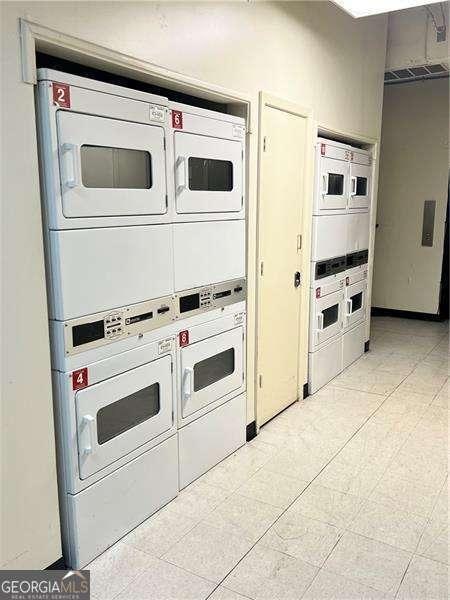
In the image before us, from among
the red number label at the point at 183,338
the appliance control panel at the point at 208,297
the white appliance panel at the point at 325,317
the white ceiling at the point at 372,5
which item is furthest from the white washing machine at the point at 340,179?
the red number label at the point at 183,338

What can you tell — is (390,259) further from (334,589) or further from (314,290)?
(334,589)

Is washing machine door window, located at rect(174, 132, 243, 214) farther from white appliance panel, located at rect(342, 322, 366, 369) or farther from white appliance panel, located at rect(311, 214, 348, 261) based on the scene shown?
white appliance panel, located at rect(342, 322, 366, 369)

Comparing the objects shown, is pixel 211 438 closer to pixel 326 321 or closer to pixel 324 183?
pixel 326 321

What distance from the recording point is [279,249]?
3.56m

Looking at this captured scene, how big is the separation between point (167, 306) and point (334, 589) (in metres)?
1.46

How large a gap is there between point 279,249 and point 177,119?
1.37 metres

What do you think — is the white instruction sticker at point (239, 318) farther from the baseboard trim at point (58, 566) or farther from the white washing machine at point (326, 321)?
the baseboard trim at point (58, 566)

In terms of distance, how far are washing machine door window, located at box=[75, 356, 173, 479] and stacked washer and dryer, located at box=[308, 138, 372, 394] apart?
190 cm

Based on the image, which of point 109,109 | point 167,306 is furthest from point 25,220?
point 167,306

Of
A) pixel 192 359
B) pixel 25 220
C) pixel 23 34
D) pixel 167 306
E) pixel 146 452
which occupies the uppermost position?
pixel 23 34

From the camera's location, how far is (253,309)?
3316mm

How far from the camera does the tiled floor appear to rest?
6.97ft

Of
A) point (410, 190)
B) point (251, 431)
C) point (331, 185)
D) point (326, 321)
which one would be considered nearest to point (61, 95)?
point (251, 431)

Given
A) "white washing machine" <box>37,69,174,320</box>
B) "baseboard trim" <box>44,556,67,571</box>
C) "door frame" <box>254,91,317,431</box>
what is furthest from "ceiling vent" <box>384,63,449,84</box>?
"baseboard trim" <box>44,556,67,571</box>
